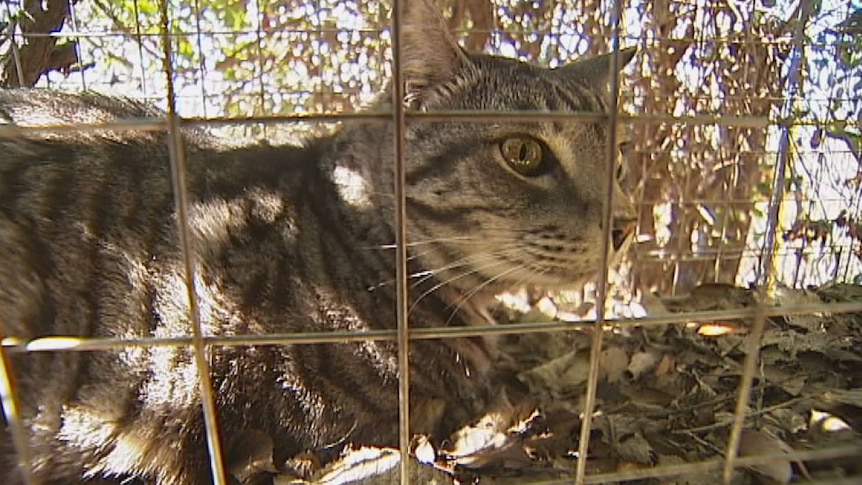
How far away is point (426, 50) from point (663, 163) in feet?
4.90

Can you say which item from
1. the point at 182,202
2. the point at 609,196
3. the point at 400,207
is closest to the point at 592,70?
the point at 609,196

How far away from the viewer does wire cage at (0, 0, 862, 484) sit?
3.91 feet

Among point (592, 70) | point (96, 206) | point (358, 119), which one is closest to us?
point (358, 119)

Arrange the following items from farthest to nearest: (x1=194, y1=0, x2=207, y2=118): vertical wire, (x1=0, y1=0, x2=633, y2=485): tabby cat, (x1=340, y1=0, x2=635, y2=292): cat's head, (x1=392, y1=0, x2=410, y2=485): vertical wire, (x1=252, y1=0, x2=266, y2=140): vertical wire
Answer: (x1=252, y1=0, x2=266, y2=140): vertical wire
(x1=194, y1=0, x2=207, y2=118): vertical wire
(x1=340, y1=0, x2=635, y2=292): cat's head
(x1=0, y1=0, x2=633, y2=485): tabby cat
(x1=392, y1=0, x2=410, y2=485): vertical wire

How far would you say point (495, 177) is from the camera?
3.92 ft

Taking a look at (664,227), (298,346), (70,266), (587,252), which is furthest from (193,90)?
(664,227)

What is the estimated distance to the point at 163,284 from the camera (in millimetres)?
1096

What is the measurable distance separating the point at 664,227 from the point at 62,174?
2063 mm

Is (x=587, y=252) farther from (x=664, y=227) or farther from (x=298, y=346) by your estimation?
(x=664, y=227)

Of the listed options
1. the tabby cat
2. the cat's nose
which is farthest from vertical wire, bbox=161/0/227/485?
the cat's nose

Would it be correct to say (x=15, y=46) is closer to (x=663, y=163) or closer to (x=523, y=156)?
(x=523, y=156)

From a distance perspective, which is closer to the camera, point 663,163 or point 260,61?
point 260,61

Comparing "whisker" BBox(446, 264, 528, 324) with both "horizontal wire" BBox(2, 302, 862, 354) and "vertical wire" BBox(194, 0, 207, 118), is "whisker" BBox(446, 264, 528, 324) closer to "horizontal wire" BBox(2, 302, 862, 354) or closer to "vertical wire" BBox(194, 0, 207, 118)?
"horizontal wire" BBox(2, 302, 862, 354)

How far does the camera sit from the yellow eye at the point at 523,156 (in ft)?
3.93
